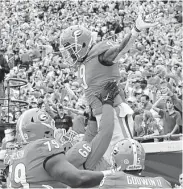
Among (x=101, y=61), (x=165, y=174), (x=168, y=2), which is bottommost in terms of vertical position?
(x=165, y=174)

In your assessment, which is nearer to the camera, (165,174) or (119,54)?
Answer: (119,54)

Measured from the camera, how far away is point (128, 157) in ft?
13.7

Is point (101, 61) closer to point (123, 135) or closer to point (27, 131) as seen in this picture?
point (123, 135)

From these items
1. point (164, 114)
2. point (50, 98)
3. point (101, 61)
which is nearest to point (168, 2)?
point (50, 98)

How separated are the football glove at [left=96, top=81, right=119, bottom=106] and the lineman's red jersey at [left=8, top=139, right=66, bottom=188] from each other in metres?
1.28

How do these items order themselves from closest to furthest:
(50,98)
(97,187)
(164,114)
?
(97,187) → (164,114) → (50,98)

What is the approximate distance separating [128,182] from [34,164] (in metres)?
0.66

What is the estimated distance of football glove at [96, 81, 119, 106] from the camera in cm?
545

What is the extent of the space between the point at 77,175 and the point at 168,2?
54.3 ft

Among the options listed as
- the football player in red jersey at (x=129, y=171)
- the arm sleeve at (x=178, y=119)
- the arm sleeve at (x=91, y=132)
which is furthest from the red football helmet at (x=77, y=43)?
the arm sleeve at (x=178, y=119)

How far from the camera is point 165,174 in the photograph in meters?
7.72

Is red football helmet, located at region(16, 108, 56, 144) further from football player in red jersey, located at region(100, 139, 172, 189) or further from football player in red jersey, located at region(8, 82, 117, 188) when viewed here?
football player in red jersey, located at region(100, 139, 172, 189)

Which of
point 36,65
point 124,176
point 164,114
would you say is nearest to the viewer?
point 124,176

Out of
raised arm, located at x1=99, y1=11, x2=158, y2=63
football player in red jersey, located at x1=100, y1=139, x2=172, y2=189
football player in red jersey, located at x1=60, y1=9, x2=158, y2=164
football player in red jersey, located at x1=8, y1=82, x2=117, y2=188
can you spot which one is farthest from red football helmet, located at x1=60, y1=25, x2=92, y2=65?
football player in red jersey, located at x1=100, y1=139, x2=172, y2=189
